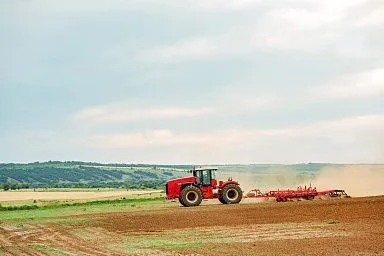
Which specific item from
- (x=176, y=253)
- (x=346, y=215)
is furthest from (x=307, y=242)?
(x=346, y=215)

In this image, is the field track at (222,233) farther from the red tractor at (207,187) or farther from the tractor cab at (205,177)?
the tractor cab at (205,177)

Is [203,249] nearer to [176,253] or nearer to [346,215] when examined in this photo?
[176,253]

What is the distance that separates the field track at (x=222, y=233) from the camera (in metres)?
24.3

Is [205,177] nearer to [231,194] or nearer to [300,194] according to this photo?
[231,194]

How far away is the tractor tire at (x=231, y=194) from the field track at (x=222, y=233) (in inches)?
286

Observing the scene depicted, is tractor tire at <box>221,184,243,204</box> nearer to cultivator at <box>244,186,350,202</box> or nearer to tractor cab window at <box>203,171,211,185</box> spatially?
tractor cab window at <box>203,171,211,185</box>

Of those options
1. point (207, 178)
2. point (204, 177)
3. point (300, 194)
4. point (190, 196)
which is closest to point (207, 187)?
point (207, 178)

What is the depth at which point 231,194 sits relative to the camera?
51938 millimetres

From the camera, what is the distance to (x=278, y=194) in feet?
172

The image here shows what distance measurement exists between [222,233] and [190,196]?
21085 millimetres

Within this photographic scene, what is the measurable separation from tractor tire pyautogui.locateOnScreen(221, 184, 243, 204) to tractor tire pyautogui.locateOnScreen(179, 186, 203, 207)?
1861mm

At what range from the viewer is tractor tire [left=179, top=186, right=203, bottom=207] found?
2004 inches

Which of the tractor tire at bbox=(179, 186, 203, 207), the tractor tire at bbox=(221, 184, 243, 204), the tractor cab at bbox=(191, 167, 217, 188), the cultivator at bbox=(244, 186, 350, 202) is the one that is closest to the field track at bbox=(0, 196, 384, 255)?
the tractor tire at bbox=(179, 186, 203, 207)

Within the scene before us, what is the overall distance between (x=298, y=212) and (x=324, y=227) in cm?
897
